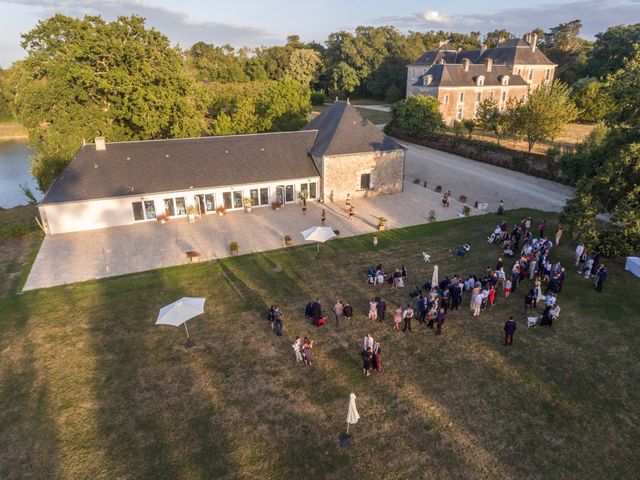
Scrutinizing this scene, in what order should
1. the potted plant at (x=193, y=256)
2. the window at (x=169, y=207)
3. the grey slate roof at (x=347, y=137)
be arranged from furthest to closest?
the grey slate roof at (x=347, y=137) → the window at (x=169, y=207) → the potted plant at (x=193, y=256)

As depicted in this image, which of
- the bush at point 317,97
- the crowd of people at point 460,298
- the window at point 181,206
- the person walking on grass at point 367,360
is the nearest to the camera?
the person walking on grass at point 367,360

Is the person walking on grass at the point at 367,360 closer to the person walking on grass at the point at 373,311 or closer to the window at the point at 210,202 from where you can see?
the person walking on grass at the point at 373,311

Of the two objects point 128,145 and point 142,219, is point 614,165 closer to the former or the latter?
point 142,219

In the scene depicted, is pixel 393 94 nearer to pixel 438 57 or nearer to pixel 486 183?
pixel 438 57

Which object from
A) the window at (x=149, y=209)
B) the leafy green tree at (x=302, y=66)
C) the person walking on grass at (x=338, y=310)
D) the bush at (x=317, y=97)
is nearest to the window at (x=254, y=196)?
the window at (x=149, y=209)

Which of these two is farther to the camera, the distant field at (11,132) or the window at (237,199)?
the distant field at (11,132)

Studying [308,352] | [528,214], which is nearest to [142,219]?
[308,352]

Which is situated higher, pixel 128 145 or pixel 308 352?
pixel 128 145
